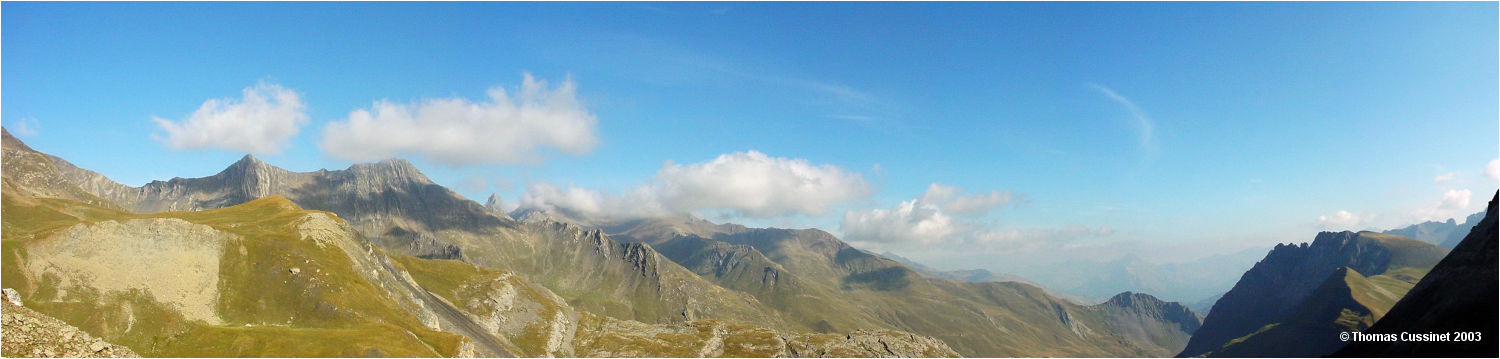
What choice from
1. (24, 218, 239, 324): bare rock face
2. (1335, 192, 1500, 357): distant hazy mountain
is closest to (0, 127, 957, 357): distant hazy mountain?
(24, 218, 239, 324): bare rock face

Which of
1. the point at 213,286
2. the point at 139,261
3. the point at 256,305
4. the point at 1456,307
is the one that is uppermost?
the point at 1456,307

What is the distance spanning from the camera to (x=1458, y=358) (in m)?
61.9

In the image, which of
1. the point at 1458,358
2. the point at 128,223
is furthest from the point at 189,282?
the point at 1458,358

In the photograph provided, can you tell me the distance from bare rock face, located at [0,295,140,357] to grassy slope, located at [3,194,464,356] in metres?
25.2

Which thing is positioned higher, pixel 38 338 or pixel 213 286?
pixel 213 286

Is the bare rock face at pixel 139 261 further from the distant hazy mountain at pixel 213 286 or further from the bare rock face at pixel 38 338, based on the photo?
the bare rock face at pixel 38 338

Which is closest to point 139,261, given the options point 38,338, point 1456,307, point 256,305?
point 256,305

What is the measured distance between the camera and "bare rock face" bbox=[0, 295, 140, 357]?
65.5m

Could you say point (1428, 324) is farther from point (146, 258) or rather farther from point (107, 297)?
point (146, 258)

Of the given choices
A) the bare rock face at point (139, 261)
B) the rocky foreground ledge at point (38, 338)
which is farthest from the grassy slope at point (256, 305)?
the rocky foreground ledge at point (38, 338)

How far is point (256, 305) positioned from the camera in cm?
12081

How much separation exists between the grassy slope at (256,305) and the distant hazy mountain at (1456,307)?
151039mm

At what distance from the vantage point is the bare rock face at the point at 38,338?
65.5 metres

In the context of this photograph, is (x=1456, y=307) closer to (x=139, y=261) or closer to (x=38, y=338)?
(x=38, y=338)
